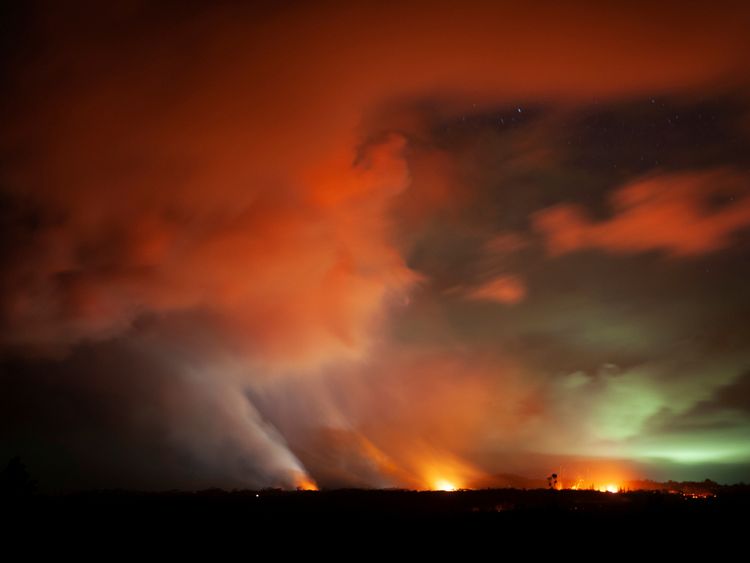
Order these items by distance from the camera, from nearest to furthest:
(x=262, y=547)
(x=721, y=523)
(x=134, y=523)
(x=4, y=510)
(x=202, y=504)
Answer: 1. (x=262, y=547)
2. (x=721, y=523)
3. (x=134, y=523)
4. (x=4, y=510)
5. (x=202, y=504)

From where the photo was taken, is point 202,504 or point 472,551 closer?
point 472,551

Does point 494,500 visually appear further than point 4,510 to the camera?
Yes

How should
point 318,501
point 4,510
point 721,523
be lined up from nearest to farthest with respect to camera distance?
point 721,523 → point 4,510 → point 318,501

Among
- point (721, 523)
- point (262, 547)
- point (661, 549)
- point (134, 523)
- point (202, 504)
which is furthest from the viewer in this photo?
point (202, 504)

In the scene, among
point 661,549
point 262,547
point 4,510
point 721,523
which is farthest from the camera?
point 4,510

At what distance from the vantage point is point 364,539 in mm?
24047

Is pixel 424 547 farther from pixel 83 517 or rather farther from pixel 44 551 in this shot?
pixel 83 517

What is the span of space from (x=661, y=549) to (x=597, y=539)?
7.54 feet

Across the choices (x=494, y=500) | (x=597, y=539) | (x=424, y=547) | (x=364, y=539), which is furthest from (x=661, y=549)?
(x=494, y=500)

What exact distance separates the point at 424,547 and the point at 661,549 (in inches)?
344

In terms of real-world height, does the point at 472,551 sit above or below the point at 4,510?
below

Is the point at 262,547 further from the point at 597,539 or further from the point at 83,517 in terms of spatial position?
the point at 597,539

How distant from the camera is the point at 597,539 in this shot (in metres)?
23.1

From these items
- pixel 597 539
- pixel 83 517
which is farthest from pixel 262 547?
pixel 597 539
